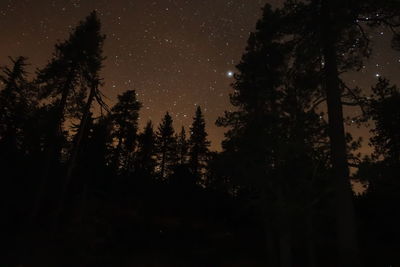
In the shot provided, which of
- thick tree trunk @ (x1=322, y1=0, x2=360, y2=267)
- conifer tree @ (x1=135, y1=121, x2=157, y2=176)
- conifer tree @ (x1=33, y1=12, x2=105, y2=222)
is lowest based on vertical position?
thick tree trunk @ (x1=322, y1=0, x2=360, y2=267)

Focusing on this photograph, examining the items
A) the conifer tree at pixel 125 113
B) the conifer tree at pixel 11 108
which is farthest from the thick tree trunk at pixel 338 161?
the conifer tree at pixel 125 113

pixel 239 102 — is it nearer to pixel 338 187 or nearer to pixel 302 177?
pixel 302 177

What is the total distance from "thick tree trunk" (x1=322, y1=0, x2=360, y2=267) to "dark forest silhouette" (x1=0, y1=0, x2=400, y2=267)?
0.11 feet

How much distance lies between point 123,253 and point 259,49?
1610cm

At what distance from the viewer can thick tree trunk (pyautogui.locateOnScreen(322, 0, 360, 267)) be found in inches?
349

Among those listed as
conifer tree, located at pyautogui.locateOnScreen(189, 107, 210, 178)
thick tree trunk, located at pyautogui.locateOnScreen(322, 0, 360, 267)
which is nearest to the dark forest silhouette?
thick tree trunk, located at pyautogui.locateOnScreen(322, 0, 360, 267)

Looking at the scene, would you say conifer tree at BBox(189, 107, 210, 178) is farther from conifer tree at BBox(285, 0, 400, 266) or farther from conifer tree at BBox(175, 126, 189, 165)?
conifer tree at BBox(285, 0, 400, 266)

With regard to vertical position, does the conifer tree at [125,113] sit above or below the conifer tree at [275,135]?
above

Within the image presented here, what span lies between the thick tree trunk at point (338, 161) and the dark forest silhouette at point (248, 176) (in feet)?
0.11

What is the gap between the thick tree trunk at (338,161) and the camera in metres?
8.88

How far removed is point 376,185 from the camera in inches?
425

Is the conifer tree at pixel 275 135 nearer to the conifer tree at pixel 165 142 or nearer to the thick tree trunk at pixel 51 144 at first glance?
the thick tree trunk at pixel 51 144

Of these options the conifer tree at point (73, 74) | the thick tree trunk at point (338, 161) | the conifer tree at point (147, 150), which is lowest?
the thick tree trunk at point (338, 161)

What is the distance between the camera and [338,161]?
30.3 ft
